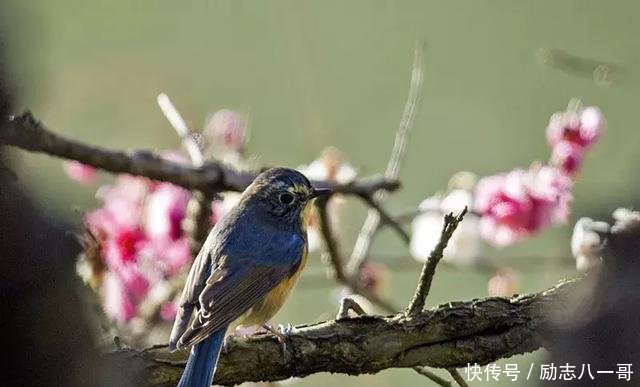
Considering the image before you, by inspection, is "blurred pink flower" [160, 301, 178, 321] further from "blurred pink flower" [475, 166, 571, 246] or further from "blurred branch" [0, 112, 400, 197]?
"blurred pink flower" [475, 166, 571, 246]

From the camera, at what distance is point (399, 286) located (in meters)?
6.48

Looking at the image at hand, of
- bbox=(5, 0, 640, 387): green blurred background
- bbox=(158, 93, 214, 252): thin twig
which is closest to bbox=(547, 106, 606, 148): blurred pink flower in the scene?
bbox=(158, 93, 214, 252): thin twig

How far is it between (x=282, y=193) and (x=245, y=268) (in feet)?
1.38

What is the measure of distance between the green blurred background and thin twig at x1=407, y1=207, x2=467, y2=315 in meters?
2.97

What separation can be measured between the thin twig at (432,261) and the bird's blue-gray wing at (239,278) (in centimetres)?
41

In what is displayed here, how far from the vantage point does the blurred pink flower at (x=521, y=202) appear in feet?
11.9

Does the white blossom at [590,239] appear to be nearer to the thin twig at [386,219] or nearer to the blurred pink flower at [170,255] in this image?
the thin twig at [386,219]

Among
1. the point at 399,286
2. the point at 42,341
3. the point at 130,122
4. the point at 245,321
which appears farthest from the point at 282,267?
the point at 130,122

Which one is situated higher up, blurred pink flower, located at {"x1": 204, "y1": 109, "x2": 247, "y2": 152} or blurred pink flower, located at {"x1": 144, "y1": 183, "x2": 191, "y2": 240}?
blurred pink flower, located at {"x1": 204, "y1": 109, "x2": 247, "y2": 152}

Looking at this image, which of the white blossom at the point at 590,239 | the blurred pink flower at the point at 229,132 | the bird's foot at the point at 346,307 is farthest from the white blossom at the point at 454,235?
the white blossom at the point at 590,239

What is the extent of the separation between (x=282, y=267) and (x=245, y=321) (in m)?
0.17

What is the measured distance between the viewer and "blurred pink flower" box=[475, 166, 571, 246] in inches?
142

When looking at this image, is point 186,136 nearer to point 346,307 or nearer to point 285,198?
point 285,198

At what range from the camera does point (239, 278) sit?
2.78 meters
